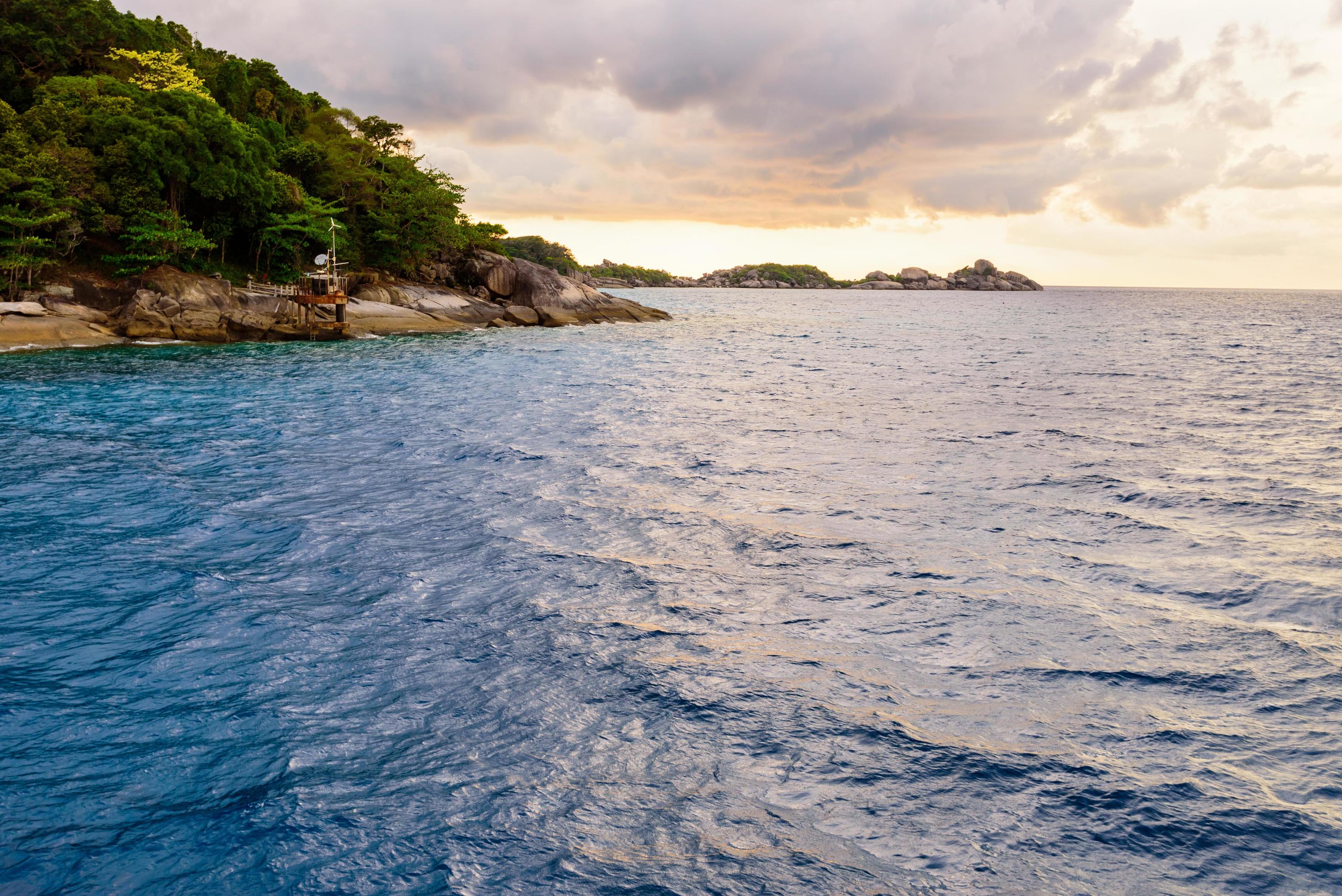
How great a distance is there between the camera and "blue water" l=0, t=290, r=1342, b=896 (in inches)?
194

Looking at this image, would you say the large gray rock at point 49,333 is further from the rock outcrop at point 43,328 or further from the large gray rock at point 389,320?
the large gray rock at point 389,320

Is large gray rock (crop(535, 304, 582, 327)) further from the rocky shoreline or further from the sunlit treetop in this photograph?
the sunlit treetop

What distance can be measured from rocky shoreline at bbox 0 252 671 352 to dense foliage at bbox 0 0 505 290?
2044 mm

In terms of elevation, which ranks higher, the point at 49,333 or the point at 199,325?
the point at 199,325

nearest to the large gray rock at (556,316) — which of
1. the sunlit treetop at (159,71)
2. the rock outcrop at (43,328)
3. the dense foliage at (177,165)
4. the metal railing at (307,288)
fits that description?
the dense foliage at (177,165)

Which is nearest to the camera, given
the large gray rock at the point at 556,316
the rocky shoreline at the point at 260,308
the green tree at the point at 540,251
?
the rocky shoreline at the point at 260,308

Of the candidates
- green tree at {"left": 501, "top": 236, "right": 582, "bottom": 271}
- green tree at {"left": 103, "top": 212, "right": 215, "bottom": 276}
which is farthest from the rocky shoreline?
green tree at {"left": 501, "top": 236, "right": 582, "bottom": 271}

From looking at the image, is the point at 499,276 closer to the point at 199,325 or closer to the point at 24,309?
the point at 199,325

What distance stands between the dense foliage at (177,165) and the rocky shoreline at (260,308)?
2044mm

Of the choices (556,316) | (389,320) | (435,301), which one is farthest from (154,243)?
(556,316)

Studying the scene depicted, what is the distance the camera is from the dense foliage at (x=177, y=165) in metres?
37.8

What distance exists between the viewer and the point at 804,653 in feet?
25.3

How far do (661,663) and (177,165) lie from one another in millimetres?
46414

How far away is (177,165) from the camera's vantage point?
41156 mm
